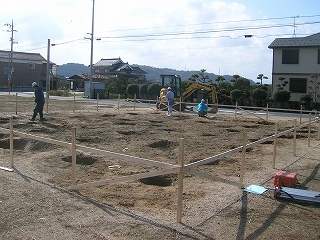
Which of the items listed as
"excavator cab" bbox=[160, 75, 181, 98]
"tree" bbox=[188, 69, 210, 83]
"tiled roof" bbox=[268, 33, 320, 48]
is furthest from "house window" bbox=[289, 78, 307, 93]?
"excavator cab" bbox=[160, 75, 181, 98]

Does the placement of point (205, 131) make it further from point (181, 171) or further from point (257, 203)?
point (181, 171)

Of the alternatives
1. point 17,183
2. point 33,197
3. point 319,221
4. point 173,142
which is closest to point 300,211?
point 319,221

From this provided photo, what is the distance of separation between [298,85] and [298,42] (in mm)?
4133

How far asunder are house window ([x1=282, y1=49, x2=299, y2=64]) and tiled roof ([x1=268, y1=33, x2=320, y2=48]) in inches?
24.4

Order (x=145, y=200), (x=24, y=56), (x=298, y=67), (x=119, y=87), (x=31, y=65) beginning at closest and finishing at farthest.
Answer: (x=145, y=200) → (x=298, y=67) → (x=119, y=87) → (x=31, y=65) → (x=24, y=56)

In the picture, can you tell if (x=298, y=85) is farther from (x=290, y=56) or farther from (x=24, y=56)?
(x=24, y=56)

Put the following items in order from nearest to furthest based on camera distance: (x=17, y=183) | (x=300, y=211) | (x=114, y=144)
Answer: (x=300, y=211) → (x=17, y=183) → (x=114, y=144)

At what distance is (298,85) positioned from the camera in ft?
126

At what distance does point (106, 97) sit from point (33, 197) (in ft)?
145

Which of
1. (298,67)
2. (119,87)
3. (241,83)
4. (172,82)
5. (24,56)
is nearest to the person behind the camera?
(172,82)

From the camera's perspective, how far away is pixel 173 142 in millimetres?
13711

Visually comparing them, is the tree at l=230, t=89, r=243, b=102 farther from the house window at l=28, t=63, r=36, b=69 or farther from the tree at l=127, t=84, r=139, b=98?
the house window at l=28, t=63, r=36, b=69

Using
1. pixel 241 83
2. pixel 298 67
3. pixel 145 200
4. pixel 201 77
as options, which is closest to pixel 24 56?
pixel 201 77

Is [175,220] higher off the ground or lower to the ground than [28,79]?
lower
